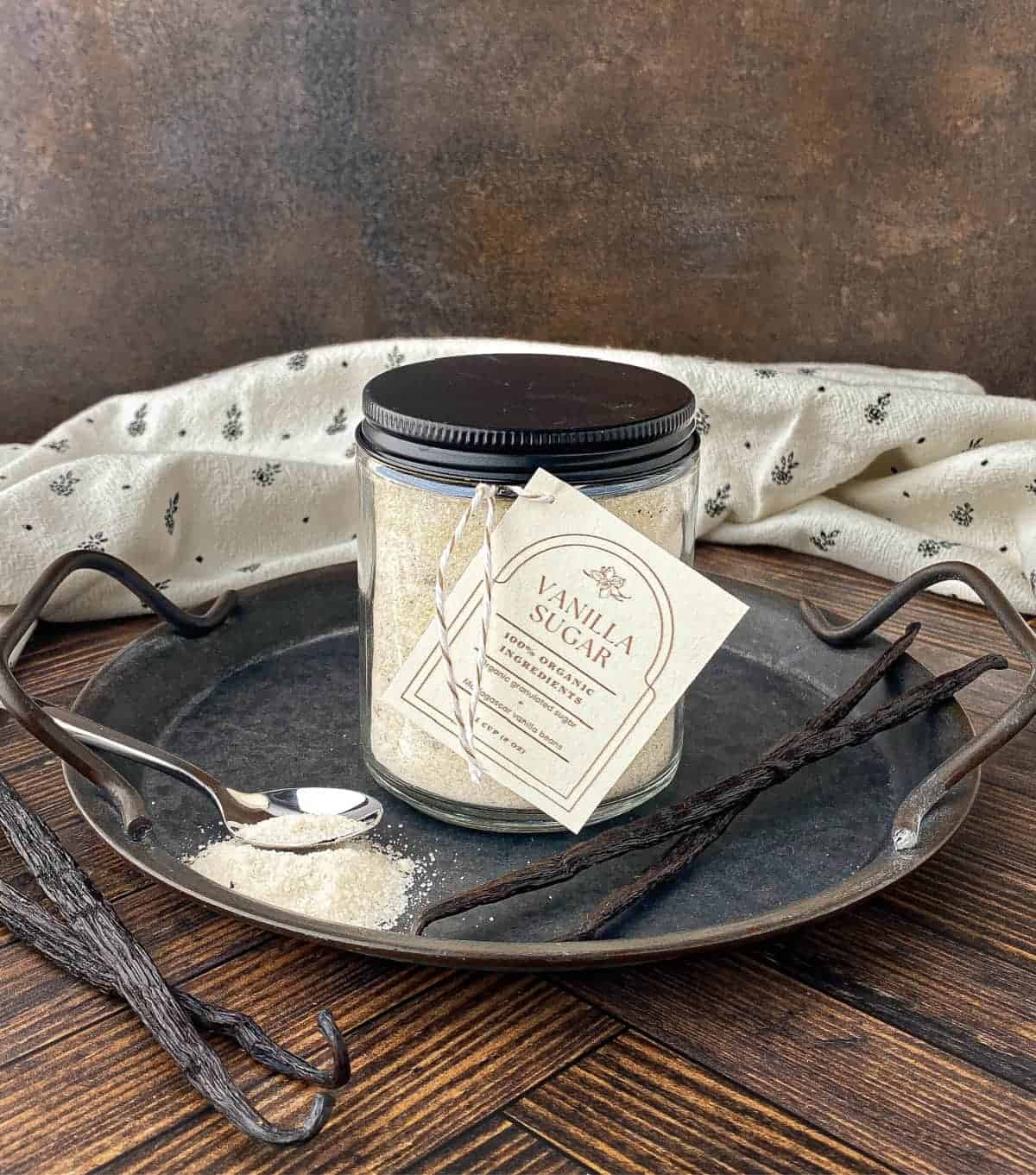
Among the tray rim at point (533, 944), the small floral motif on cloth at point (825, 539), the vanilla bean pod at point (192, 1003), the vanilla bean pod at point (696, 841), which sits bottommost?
the small floral motif on cloth at point (825, 539)

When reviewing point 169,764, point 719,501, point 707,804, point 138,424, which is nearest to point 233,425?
point 138,424

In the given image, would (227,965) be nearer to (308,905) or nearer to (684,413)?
(308,905)

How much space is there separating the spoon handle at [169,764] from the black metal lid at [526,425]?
18 centimetres

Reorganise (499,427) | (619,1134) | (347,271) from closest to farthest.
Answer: (619,1134) < (499,427) < (347,271)

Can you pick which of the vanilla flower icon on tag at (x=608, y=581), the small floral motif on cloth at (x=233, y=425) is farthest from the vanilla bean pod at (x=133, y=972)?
the small floral motif on cloth at (x=233, y=425)

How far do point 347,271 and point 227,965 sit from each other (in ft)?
3.51

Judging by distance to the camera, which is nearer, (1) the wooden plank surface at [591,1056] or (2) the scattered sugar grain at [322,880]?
(1) the wooden plank surface at [591,1056]

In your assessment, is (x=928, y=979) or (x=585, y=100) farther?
(x=585, y=100)

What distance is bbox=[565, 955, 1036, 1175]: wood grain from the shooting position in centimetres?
46

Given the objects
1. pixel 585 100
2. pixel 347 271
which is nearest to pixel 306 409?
pixel 347 271

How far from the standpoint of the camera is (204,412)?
115cm

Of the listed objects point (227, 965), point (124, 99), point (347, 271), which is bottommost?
point (227, 965)

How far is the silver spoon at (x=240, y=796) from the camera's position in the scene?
0.64m

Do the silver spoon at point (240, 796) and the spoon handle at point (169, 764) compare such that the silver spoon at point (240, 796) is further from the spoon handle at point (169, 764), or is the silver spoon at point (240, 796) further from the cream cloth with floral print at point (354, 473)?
the cream cloth with floral print at point (354, 473)
